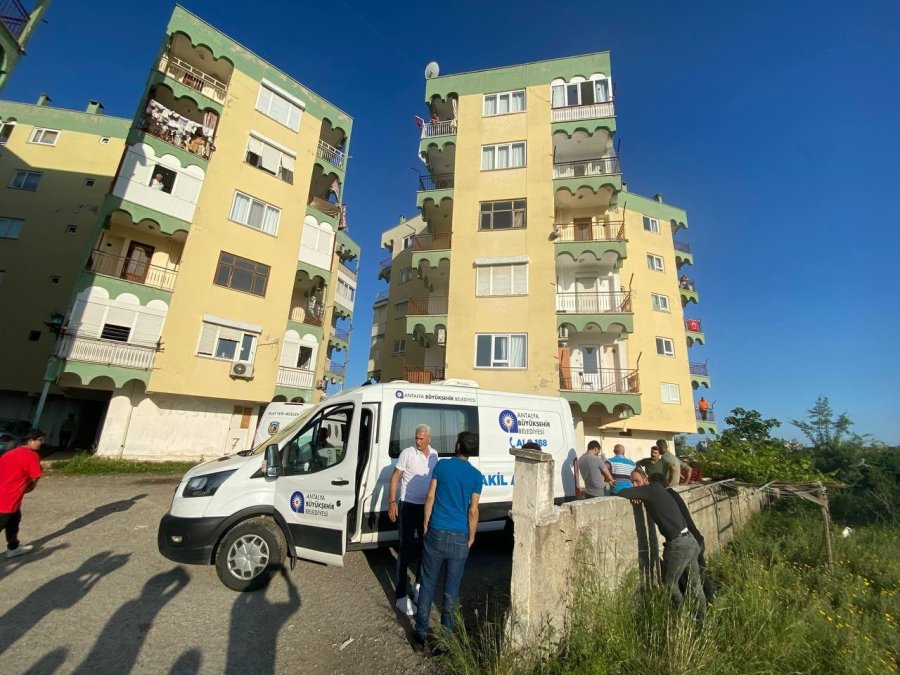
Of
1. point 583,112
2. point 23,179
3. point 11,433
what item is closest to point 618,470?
point 583,112

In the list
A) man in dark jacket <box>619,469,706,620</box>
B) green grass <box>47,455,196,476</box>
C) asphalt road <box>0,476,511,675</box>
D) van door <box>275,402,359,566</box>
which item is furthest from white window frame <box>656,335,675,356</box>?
green grass <box>47,455,196,476</box>

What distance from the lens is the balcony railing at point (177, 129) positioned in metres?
16.6

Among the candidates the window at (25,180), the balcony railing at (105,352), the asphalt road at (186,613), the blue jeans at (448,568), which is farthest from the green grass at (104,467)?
the window at (25,180)

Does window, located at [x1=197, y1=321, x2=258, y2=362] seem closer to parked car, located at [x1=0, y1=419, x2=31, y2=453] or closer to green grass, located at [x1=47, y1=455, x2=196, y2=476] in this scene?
green grass, located at [x1=47, y1=455, x2=196, y2=476]

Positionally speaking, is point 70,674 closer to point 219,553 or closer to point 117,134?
Answer: point 219,553

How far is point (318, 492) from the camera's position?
201 inches

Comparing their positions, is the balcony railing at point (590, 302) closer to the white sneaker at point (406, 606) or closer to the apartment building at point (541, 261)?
the apartment building at point (541, 261)

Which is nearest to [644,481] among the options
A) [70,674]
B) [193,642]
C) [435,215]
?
[193,642]

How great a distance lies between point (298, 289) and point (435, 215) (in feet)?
31.4

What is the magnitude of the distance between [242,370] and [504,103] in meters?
20.3

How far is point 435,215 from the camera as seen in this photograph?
864 inches

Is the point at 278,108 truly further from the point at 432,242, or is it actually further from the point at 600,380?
the point at 600,380

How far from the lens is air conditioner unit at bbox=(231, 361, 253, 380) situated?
54.9 feet

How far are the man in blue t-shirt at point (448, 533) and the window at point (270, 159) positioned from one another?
2120 cm
